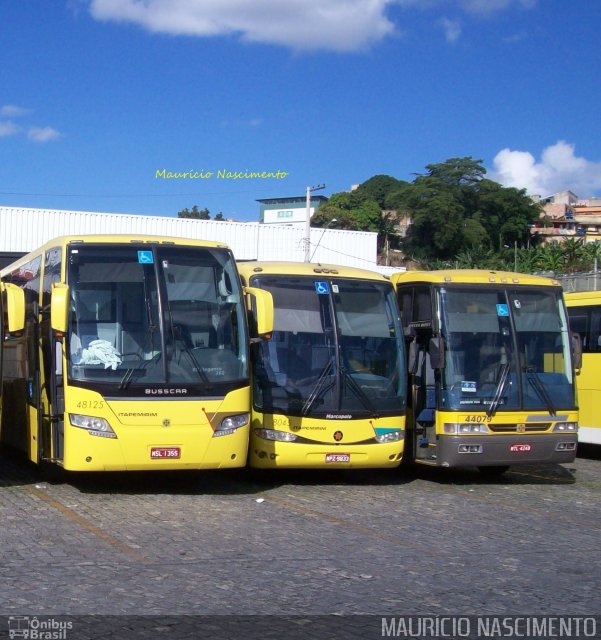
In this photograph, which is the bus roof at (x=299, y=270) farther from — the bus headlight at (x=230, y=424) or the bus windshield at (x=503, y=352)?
the bus headlight at (x=230, y=424)

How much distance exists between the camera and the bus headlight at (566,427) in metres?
13.4

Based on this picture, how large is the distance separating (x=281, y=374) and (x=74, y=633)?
22.6 feet

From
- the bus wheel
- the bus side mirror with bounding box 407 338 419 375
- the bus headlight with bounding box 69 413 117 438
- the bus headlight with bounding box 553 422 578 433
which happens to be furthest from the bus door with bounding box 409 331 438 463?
the bus headlight with bounding box 69 413 117 438

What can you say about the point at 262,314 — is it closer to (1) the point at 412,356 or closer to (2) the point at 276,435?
(2) the point at 276,435

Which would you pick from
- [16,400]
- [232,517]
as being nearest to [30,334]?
[16,400]

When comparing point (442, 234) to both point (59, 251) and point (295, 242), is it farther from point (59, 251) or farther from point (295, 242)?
point (59, 251)

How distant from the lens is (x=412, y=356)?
13.5m

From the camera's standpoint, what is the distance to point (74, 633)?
597 cm

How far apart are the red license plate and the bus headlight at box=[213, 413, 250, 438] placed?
394 centimetres

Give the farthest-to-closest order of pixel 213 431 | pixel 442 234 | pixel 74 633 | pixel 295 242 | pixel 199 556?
pixel 442 234, pixel 295 242, pixel 213 431, pixel 199 556, pixel 74 633

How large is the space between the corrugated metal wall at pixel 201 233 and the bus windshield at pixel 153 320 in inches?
967

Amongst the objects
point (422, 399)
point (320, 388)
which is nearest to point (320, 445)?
point (320, 388)

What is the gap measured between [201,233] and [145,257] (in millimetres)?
33034

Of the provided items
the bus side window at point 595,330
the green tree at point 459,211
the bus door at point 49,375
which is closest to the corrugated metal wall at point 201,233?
the bus side window at point 595,330
